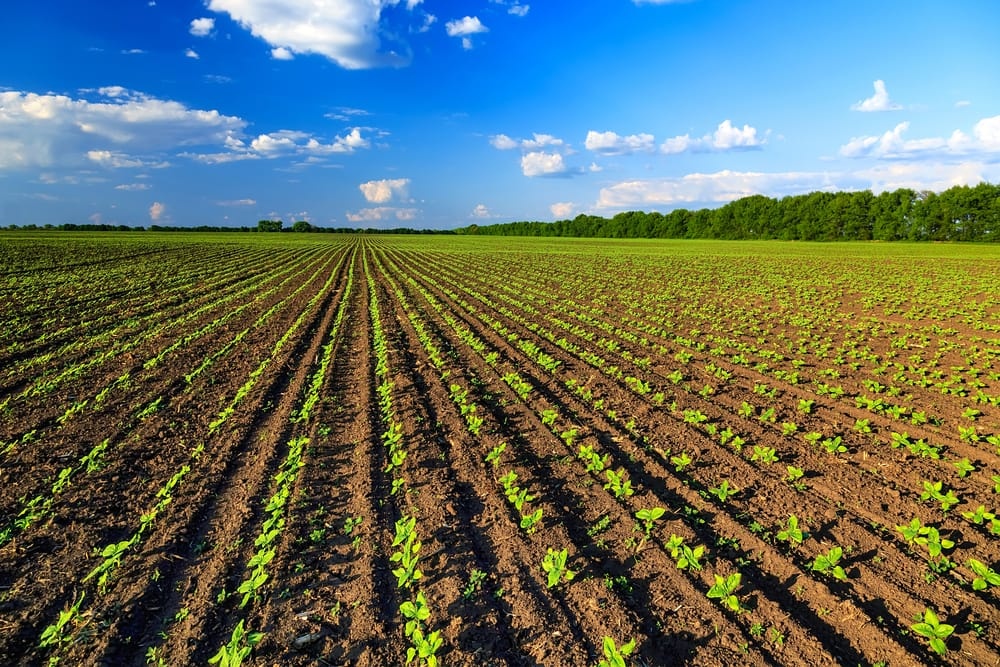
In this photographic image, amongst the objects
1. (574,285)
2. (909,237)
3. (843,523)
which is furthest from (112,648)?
(909,237)

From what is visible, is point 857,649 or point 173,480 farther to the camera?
point 173,480

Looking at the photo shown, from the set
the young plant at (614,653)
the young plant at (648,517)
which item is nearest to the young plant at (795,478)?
the young plant at (648,517)

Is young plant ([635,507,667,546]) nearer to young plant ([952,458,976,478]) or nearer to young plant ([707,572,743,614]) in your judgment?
young plant ([707,572,743,614])

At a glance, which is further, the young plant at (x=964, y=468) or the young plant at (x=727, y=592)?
the young plant at (x=964, y=468)

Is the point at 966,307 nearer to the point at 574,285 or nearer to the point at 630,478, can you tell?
the point at 574,285

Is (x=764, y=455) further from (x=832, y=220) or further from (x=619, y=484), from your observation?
(x=832, y=220)

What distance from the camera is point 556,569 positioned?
4168 millimetres

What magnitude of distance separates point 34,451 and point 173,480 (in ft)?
9.17

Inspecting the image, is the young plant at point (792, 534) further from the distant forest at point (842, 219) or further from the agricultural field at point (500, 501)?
the distant forest at point (842, 219)

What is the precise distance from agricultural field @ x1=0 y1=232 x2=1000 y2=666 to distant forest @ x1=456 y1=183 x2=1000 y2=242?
270ft

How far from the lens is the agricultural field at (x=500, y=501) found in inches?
149

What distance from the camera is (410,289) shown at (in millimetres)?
23969

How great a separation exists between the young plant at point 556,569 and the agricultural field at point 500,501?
0.03 m

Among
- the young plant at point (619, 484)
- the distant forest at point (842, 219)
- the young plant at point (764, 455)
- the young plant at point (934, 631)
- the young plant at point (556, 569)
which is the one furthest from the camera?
the distant forest at point (842, 219)
